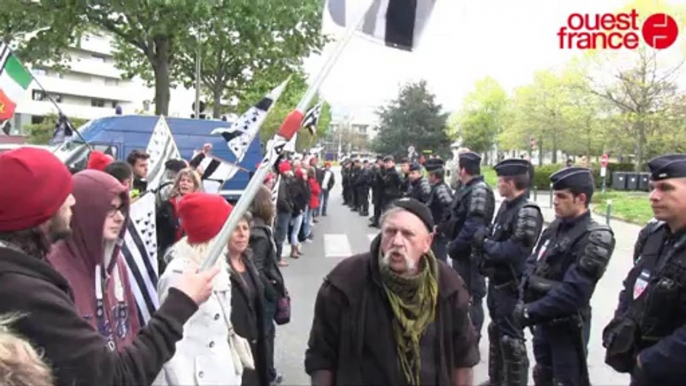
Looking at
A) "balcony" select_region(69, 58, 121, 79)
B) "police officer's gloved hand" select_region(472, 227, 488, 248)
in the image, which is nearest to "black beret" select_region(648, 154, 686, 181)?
"police officer's gloved hand" select_region(472, 227, 488, 248)

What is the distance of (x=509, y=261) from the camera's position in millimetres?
5352

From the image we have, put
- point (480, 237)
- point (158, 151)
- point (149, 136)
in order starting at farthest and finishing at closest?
1. point (149, 136)
2. point (158, 151)
3. point (480, 237)

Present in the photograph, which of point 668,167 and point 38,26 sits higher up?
point 38,26

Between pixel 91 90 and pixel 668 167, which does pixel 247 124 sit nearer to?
pixel 668 167

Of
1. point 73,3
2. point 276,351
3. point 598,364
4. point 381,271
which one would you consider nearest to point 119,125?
point 73,3

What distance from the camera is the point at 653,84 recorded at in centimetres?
3669

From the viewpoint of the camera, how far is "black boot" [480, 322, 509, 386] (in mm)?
5602

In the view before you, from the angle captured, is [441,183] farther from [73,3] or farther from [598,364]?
[73,3]

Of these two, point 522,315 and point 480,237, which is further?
point 480,237

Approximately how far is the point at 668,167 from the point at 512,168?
2.13 m

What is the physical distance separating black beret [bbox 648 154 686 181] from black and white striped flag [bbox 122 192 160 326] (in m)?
2.73

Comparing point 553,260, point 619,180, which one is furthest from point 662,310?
point 619,180

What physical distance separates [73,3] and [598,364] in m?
14.8

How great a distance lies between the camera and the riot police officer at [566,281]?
4.22 m
